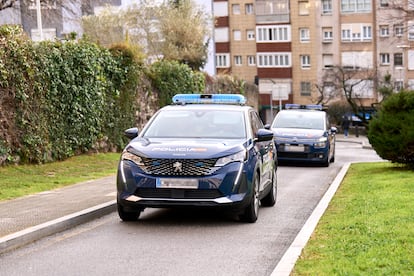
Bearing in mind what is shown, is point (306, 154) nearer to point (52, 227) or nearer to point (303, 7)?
point (52, 227)

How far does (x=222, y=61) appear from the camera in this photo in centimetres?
7988

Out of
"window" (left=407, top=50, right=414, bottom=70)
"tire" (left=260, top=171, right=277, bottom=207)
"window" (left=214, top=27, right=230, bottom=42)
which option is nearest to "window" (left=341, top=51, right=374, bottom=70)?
"window" (left=407, top=50, right=414, bottom=70)

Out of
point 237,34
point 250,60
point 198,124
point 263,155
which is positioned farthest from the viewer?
point 237,34

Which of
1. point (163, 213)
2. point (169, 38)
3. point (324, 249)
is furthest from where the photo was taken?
point (169, 38)

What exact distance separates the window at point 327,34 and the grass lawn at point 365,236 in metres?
64.1

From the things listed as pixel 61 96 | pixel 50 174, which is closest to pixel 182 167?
pixel 50 174

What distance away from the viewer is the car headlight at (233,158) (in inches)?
391

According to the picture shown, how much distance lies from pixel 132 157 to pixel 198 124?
155 centimetres

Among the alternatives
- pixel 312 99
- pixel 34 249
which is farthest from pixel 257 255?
pixel 312 99

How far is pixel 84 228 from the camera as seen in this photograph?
33.4 ft

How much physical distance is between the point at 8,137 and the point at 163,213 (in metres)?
6.32

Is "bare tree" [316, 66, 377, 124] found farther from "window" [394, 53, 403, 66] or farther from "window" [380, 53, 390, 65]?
"window" [394, 53, 403, 66]

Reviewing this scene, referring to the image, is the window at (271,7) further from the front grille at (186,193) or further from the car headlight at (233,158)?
the front grille at (186,193)

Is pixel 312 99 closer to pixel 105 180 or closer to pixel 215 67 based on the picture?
pixel 215 67
